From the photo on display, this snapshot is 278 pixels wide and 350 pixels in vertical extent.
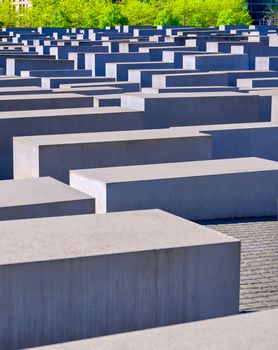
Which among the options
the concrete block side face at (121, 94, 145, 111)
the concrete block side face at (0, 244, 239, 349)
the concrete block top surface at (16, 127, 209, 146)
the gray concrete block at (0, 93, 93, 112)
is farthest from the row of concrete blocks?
the gray concrete block at (0, 93, 93, 112)

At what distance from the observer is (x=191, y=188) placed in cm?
1069

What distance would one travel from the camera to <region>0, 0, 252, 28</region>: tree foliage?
7250 cm

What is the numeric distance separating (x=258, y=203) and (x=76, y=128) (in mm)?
4780

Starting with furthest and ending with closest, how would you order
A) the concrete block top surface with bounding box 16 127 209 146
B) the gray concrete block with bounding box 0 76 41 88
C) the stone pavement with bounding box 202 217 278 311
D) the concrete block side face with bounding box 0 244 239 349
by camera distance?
the gray concrete block with bounding box 0 76 41 88
the concrete block top surface with bounding box 16 127 209 146
the stone pavement with bounding box 202 217 278 311
the concrete block side face with bounding box 0 244 239 349

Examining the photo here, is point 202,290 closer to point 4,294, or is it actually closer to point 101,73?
point 4,294

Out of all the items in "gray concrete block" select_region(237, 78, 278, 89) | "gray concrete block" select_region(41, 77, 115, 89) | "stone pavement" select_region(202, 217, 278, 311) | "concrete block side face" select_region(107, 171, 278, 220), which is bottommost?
"stone pavement" select_region(202, 217, 278, 311)

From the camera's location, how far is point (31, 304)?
5820mm

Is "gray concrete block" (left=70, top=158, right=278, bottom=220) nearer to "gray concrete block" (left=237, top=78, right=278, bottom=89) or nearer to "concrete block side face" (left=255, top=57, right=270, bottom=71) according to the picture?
"gray concrete block" (left=237, top=78, right=278, bottom=89)

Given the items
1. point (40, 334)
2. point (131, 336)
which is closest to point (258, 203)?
point (40, 334)

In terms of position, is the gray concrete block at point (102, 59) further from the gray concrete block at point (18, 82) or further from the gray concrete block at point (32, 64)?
the gray concrete block at point (18, 82)

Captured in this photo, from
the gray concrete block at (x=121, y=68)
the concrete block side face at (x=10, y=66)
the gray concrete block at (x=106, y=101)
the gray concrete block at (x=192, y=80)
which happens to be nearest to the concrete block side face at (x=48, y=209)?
the gray concrete block at (x=106, y=101)

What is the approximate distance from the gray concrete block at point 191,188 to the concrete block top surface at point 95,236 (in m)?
2.77

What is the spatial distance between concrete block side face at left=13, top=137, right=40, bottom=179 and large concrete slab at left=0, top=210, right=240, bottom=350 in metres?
5.22

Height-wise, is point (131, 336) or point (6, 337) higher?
point (131, 336)
